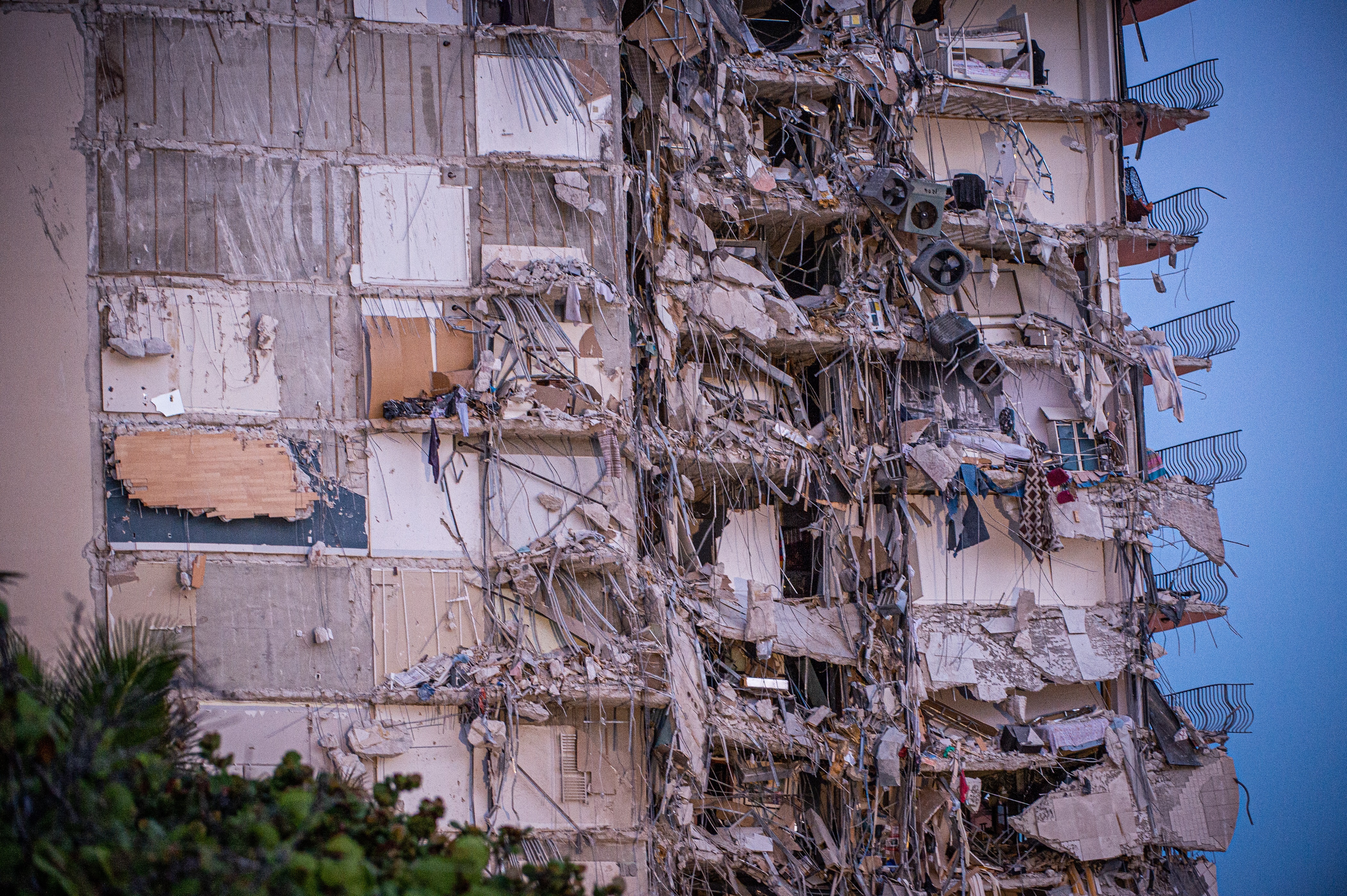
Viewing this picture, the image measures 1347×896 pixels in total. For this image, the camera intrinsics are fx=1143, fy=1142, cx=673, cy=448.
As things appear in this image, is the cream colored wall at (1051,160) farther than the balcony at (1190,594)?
Yes

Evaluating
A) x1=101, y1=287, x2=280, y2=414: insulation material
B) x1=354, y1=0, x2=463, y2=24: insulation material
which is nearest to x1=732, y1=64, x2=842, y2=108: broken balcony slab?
x1=354, y1=0, x2=463, y2=24: insulation material

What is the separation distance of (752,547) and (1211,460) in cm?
753

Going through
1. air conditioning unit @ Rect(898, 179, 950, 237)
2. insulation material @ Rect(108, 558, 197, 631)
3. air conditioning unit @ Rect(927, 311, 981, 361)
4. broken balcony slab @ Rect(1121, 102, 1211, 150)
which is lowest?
insulation material @ Rect(108, 558, 197, 631)

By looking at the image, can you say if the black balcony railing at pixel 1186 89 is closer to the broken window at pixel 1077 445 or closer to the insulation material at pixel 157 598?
the broken window at pixel 1077 445

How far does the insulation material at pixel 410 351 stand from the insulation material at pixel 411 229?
28 centimetres

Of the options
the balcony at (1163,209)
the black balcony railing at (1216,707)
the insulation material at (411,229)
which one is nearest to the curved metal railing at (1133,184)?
the balcony at (1163,209)

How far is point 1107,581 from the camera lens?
16375 mm

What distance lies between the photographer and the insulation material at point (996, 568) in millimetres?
15742

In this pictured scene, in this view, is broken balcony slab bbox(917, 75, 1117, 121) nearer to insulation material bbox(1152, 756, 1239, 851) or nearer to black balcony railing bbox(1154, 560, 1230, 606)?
black balcony railing bbox(1154, 560, 1230, 606)

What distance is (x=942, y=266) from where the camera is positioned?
15.0 meters

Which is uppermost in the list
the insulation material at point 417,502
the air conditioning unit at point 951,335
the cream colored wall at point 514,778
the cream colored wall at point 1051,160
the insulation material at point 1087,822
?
the cream colored wall at point 1051,160

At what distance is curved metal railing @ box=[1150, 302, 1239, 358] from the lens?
1786 cm

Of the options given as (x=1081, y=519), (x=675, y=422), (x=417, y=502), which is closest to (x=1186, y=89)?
(x=1081, y=519)

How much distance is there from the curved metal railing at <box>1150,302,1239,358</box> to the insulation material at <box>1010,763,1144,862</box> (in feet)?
23.2
